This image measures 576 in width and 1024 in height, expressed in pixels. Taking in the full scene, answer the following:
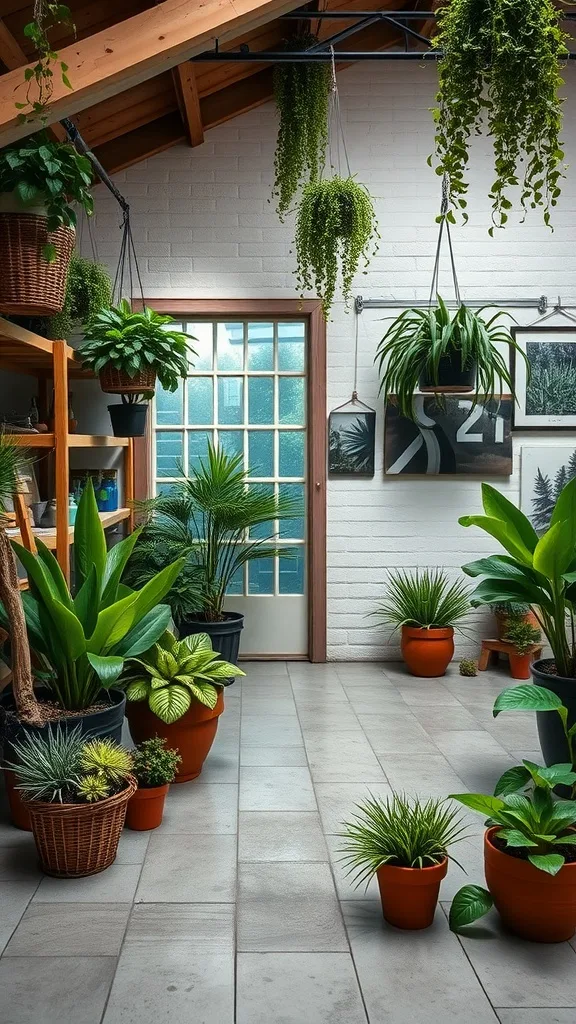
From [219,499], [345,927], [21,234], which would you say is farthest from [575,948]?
[219,499]

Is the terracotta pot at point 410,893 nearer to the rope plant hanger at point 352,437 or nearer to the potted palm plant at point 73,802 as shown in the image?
the potted palm plant at point 73,802

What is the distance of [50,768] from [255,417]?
334 cm

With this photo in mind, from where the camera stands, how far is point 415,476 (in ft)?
18.3

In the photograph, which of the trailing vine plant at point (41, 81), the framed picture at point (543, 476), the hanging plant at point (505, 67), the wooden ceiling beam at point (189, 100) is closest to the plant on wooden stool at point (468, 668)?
the framed picture at point (543, 476)

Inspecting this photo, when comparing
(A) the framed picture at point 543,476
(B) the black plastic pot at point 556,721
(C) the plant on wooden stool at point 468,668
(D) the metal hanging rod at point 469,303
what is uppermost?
(D) the metal hanging rod at point 469,303

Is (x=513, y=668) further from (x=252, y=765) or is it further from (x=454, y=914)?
(x=454, y=914)

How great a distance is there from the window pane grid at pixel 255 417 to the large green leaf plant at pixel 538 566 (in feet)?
7.12

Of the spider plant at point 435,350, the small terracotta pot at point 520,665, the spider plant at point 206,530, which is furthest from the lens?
the small terracotta pot at point 520,665

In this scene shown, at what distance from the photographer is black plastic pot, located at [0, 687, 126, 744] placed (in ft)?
9.50

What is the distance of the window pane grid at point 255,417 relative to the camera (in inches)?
222

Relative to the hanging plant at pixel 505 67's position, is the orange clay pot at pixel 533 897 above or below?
below

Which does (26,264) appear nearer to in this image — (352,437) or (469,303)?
(352,437)

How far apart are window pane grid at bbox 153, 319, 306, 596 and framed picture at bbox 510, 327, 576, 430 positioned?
136 cm

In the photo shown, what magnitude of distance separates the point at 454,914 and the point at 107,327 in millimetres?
2993
